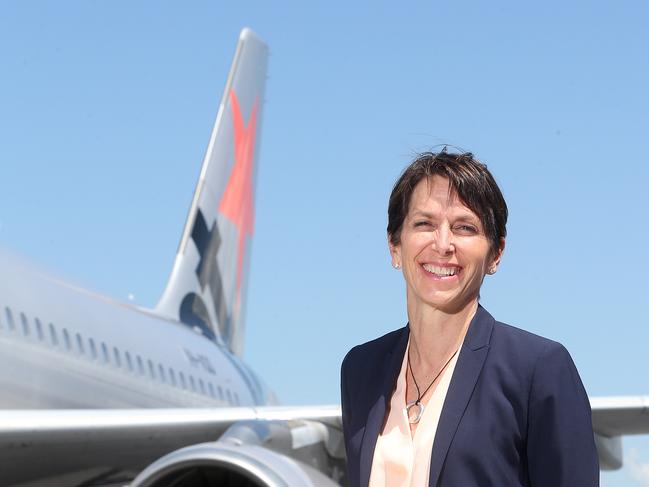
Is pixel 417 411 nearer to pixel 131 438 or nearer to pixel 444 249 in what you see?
pixel 444 249

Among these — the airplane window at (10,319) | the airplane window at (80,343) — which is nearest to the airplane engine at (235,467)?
the airplane window at (10,319)

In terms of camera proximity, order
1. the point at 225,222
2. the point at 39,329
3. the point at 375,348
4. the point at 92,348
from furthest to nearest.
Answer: the point at 225,222 < the point at 92,348 < the point at 39,329 < the point at 375,348

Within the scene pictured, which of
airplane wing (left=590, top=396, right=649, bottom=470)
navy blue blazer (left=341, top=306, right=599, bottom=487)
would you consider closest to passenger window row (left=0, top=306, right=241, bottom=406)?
airplane wing (left=590, top=396, right=649, bottom=470)

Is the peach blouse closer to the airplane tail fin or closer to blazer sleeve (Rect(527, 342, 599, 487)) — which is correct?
blazer sleeve (Rect(527, 342, 599, 487))

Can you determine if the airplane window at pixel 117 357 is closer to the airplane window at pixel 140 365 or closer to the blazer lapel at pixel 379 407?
the airplane window at pixel 140 365

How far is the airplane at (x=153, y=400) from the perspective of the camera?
4.42m

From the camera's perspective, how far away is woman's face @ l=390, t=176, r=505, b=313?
1.50 m

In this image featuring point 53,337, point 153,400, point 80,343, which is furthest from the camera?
point 153,400

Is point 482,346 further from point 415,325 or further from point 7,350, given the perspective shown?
point 7,350

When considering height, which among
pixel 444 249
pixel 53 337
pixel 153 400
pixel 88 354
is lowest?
pixel 153 400

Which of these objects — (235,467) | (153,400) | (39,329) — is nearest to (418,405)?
(235,467)

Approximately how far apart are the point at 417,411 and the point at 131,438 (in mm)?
3863

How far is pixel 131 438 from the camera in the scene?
5195mm

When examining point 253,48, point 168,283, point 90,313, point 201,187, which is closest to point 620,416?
point 90,313
